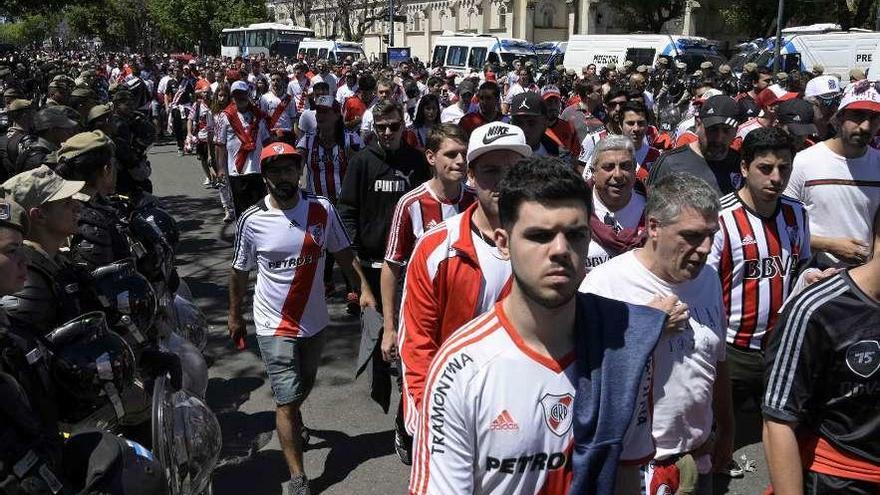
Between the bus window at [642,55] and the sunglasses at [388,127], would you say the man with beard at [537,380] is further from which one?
the bus window at [642,55]

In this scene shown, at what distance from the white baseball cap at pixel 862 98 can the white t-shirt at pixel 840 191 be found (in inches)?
12.3

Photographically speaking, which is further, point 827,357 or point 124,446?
point 124,446

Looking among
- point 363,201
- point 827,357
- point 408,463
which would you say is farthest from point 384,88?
point 827,357

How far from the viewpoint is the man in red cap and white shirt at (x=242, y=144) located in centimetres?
980

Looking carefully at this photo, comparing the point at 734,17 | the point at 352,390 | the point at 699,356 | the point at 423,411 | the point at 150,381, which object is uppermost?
the point at 734,17

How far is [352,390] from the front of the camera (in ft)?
20.3

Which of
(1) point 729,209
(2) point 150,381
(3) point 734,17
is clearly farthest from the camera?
(3) point 734,17

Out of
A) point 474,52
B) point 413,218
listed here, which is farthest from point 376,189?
point 474,52

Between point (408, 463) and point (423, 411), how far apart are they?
2648 mm

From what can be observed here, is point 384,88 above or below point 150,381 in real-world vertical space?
above

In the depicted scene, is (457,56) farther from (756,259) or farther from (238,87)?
(756,259)

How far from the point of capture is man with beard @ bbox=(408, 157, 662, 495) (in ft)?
6.56

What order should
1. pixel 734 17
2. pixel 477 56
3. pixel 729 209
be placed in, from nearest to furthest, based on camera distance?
pixel 729 209 → pixel 477 56 → pixel 734 17

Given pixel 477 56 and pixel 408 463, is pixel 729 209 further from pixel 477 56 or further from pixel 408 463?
pixel 477 56
